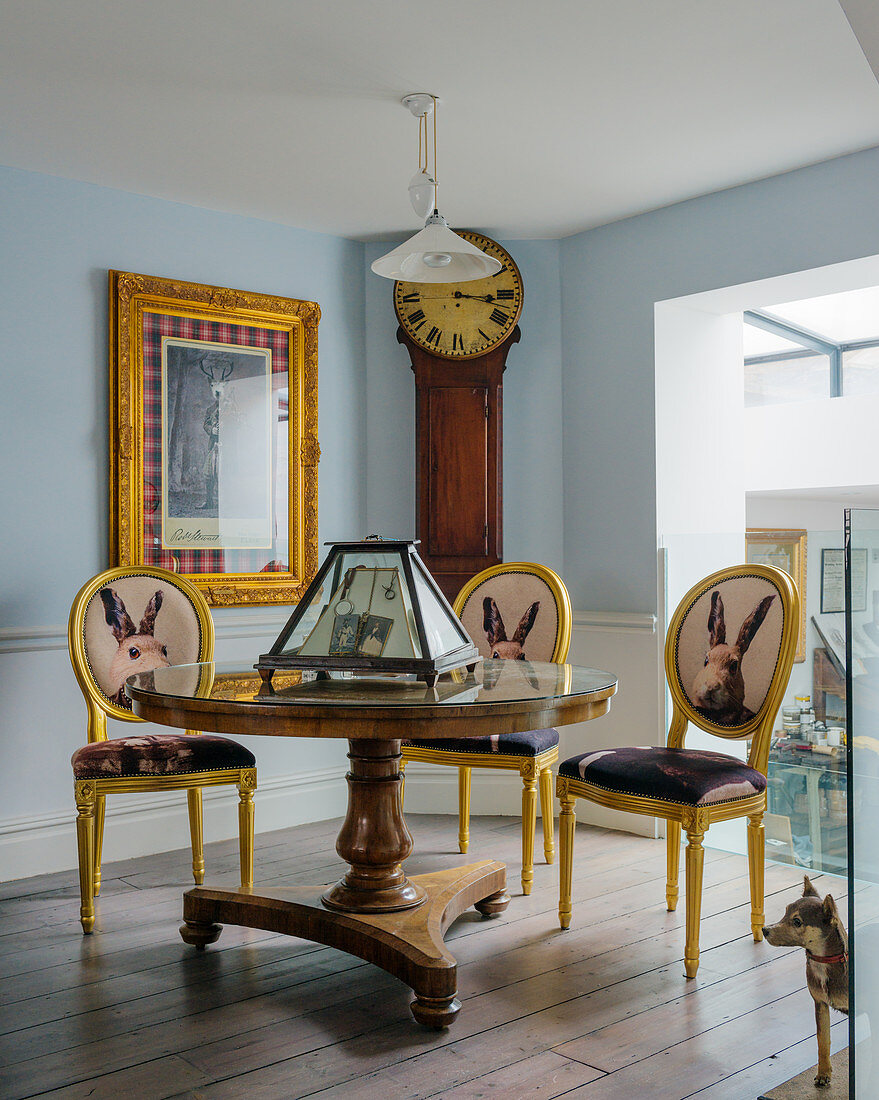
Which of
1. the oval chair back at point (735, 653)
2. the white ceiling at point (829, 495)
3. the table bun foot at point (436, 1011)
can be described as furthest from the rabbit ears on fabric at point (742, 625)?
the white ceiling at point (829, 495)

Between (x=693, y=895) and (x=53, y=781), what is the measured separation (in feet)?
7.10

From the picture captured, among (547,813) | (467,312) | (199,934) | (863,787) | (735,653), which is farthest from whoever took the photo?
(467,312)

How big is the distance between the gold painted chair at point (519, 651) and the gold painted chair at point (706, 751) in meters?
0.28

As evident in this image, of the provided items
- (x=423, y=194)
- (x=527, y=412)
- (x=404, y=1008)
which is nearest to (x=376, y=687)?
(x=404, y=1008)

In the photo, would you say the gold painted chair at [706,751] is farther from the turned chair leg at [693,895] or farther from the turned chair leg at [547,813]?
the turned chair leg at [547,813]

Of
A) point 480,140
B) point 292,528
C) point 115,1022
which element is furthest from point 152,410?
point 115,1022

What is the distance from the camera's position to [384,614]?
7.56ft

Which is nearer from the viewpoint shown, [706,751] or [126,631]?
[706,751]

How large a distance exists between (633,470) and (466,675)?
1762mm

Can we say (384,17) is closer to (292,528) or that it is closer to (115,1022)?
(292,528)

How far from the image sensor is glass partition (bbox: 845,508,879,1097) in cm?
137

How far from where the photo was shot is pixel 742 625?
2.86m

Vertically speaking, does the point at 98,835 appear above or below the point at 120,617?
below

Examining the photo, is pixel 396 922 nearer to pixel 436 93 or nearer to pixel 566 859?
pixel 566 859
